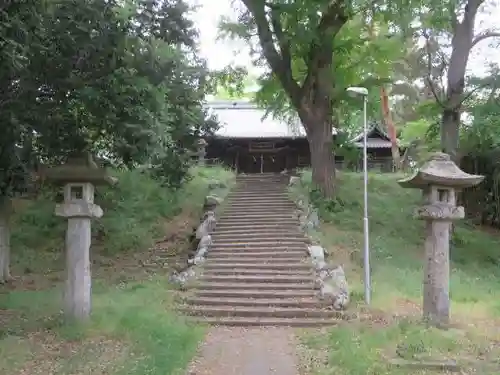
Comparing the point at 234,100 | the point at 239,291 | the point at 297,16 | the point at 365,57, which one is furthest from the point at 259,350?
the point at 234,100

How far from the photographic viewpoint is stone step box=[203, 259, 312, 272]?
1545 cm

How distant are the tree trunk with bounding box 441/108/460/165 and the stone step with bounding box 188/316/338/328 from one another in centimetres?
1071

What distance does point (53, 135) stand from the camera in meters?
11.4

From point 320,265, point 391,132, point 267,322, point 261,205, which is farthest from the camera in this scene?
point 391,132

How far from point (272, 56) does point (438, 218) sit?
37.1 feet

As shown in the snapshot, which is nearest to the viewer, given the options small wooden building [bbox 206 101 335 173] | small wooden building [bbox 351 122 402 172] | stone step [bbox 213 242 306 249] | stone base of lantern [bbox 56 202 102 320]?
stone base of lantern [bbox 56 202 102 320]

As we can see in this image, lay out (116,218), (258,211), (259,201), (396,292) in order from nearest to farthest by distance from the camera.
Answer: (396,292)
(258,211)
(116,218)
(259,201)

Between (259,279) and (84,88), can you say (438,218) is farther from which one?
(84,88)

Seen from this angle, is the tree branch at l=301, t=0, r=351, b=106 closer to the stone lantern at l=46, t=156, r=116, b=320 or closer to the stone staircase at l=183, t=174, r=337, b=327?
the stone staircase at l=183, t=174, r=337, b=327

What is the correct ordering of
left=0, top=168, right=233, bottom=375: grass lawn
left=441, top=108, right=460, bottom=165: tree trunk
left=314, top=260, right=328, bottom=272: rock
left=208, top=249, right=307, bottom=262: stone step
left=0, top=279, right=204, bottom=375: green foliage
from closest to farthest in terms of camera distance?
left=0, top=279, right=204, bottom=375: green foliage
left=0, top=168, right=233, bottom=375: grass lawn
left=314, top=260, right=328, bottom=272: rock
left=208, top=249, right=307, bottom=262: stone step
left=441, top=108, right=460, bottom=165: tree trunk

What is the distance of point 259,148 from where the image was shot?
106 ft

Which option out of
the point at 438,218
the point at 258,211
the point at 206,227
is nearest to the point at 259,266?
the point at 206,227

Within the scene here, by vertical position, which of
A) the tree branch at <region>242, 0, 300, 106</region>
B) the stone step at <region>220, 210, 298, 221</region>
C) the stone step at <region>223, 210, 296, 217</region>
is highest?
the tree branch at <region>242, 0, 300, 106</region>

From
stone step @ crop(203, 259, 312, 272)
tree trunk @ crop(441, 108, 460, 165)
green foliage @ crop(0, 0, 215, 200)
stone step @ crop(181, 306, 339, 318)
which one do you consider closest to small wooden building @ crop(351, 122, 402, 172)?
tree trunk @ crop(441, 108, 460, 165)
